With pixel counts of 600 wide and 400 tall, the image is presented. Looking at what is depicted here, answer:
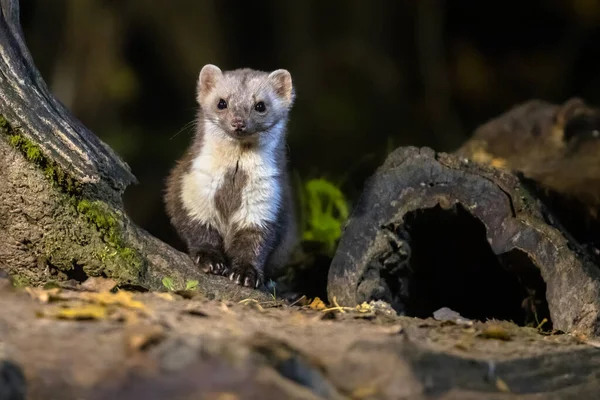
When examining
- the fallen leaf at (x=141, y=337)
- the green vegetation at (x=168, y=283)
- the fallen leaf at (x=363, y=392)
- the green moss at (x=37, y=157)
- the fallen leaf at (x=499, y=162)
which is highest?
the fallen leaf at (x=499, y=162)

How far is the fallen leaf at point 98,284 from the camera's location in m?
4.50

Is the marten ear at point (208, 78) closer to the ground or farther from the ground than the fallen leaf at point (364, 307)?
farther from the ground

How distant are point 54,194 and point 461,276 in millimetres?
2895

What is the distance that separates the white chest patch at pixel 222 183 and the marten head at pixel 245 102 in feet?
0.38

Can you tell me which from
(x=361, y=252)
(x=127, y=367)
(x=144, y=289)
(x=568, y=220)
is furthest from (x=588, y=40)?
(x=127, y=367)

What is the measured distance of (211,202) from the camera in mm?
6043

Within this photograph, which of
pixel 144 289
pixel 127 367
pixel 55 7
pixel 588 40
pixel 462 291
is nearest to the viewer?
pixel 127 367

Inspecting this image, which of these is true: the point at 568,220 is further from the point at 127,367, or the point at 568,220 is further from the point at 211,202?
the point at 127,367

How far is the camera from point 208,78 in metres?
6.62

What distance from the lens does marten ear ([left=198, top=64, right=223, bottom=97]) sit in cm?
660

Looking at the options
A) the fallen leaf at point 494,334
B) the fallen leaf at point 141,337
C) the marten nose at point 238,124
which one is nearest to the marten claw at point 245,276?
the marten nose at point 238,124

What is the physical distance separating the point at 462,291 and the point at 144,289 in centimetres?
252

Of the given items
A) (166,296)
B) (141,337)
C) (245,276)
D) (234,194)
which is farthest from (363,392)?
(234,194)

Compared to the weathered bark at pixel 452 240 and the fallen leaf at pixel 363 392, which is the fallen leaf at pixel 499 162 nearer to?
the weathered bark at pixel 452 240
